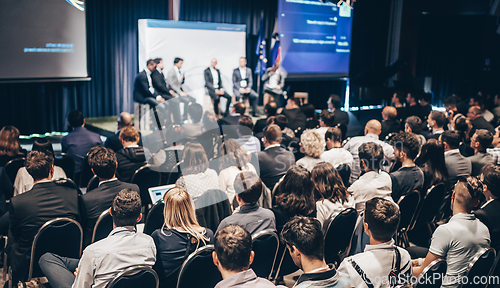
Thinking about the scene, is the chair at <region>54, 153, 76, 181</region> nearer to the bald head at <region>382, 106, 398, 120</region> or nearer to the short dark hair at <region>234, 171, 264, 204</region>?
the short dark hair at <region>234, 171, 264, 204</region>

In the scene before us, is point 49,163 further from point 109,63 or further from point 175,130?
point 109,63

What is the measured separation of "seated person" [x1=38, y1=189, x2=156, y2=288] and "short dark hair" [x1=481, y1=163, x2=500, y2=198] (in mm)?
2333

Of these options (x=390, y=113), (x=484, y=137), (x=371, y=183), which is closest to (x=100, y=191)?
(x=371, y=183)

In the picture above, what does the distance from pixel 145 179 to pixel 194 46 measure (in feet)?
19.8

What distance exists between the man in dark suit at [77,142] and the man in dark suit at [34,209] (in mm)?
1840

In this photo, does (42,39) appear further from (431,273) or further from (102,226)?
(431,273)

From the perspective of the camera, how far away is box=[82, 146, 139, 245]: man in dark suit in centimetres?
268

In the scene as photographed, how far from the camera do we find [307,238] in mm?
1726

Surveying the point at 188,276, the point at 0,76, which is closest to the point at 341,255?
the point at 188,276

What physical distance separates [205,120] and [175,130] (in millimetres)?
496

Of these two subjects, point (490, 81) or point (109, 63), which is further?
point (490, 81)

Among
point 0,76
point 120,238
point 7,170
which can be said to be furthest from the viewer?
point 0,76

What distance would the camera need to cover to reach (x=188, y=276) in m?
2.00

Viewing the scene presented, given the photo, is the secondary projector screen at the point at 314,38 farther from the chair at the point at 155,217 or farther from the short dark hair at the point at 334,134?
the chair at the point at 155,217
